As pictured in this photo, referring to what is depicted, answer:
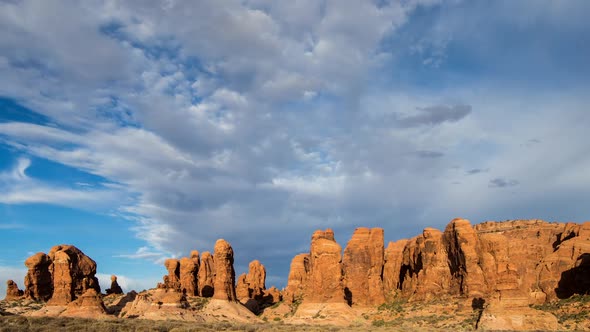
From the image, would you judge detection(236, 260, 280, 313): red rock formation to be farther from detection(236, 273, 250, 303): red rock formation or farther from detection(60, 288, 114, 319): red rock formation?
detection(60, 288, 114, 319): red rock formation

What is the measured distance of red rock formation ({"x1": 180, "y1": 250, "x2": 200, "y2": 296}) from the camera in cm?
9575

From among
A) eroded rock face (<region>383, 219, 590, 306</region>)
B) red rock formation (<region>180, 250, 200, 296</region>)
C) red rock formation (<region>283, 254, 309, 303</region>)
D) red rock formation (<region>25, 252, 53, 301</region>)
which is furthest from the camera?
red rock formation (<region>283, 254, 309, 303</region>)

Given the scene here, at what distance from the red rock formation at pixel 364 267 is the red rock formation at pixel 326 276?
525 inches

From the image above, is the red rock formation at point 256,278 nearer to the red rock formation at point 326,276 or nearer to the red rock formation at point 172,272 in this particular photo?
the red rock formation at point 172,272

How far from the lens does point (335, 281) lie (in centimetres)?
7550

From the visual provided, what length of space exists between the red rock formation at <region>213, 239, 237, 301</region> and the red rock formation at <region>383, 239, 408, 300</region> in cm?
3208

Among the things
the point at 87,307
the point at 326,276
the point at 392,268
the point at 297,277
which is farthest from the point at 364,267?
the point at 87,307

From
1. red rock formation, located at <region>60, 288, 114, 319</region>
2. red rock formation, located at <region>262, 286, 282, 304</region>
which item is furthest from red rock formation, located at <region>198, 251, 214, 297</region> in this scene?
red rock formation, located at <region>60, 288, 114, 319</region>

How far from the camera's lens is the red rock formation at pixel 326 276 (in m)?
75.1

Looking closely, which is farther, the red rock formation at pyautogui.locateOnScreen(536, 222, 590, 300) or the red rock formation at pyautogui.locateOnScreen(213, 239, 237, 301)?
the red rock formation at pyautogui.locateOnScreen(213, 239, 237, 301)

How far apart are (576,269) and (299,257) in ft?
183

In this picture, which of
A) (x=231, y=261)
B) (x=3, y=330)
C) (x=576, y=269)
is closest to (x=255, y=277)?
(x=231, y=261)

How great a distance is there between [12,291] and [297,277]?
56.6m

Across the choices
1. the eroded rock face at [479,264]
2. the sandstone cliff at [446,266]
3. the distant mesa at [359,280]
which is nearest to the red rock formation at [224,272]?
the distant mesa at [359,280]
